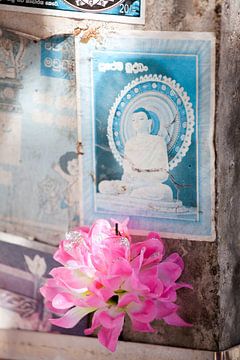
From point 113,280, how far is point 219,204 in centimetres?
26

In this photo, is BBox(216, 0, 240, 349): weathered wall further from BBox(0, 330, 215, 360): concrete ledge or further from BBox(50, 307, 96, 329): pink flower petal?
BBox(50, 307, 96, 329): pink flower petal

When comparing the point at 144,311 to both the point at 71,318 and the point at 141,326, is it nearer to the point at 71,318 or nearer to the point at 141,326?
the point at 141,326

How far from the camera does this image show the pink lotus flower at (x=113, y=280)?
1.26m

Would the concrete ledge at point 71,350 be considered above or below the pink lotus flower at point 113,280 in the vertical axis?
below

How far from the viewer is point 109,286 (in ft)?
4.12

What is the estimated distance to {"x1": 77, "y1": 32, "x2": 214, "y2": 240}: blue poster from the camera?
1275mm

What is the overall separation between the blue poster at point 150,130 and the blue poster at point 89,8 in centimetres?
4

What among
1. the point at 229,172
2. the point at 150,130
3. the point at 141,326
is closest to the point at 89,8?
the point at 150,130

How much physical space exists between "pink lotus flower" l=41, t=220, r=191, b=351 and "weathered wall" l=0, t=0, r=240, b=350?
0.04 m

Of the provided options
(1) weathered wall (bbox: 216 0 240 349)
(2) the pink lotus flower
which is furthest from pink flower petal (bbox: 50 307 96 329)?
(1) weathered wall (bbox: 216 0 240 349)

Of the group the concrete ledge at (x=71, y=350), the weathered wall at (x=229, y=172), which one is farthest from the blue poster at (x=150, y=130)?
the concrete ledge at (x=71, y=350)

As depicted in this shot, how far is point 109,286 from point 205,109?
1.28ft

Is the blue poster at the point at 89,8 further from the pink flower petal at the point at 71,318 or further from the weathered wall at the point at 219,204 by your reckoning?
the pink flower petal at the point at 71,318

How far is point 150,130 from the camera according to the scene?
1312mm
